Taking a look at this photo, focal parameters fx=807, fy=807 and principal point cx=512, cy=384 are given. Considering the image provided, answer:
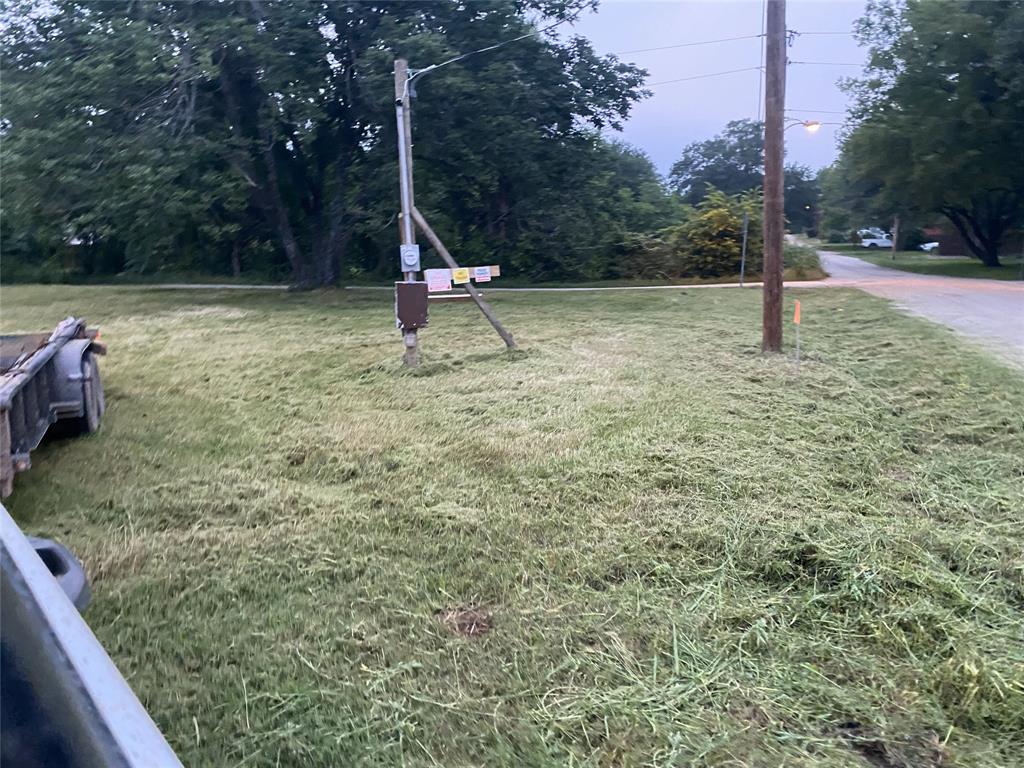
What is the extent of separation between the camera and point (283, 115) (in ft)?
64.4

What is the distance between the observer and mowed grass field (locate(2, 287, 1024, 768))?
2.88 metres

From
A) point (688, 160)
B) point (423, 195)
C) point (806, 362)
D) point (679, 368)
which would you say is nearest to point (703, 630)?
point (679, 368)

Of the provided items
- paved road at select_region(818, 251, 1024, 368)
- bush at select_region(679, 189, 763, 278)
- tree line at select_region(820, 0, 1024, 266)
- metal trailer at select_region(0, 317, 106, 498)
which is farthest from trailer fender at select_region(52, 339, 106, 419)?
tree line at select_region(820, 0, 1024, 266)

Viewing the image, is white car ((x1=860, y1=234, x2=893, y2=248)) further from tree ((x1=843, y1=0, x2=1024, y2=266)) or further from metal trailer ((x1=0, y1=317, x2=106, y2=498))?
metal trailer ((x1=0, y1=317, x2=106, y2=498))

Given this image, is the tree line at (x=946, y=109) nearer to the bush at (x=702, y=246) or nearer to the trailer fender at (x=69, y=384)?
the bush at (x=702, y=246)

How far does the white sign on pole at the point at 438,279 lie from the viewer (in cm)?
1002

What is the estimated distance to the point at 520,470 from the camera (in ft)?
18.4

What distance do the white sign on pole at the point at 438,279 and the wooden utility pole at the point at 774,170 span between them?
4.29m

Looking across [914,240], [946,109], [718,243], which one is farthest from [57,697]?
[914,240]

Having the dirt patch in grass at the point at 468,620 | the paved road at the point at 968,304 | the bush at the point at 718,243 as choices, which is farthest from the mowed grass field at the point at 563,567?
the bush at the point at 718,243

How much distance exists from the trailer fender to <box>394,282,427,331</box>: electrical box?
13.2 feet

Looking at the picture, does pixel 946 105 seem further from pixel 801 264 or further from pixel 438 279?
pixel 438 279

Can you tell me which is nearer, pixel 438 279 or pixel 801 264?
pixel 438 279

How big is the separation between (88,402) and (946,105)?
30267mm
